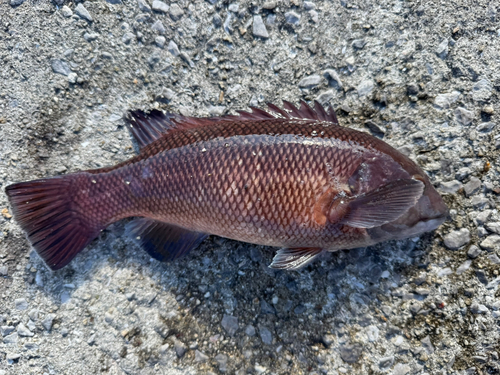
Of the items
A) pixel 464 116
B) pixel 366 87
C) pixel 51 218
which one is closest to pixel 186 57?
pixel 366 87

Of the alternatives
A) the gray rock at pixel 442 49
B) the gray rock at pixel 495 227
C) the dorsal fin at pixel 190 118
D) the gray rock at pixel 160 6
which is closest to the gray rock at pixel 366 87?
the dorsal fin at pixel 190 118

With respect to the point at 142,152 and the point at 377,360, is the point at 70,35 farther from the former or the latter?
the point at 377,360

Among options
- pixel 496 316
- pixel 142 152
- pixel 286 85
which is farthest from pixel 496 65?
pixel 142 152

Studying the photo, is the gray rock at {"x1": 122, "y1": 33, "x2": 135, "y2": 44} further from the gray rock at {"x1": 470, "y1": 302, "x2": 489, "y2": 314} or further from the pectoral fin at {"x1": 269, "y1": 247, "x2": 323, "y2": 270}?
the gray rock at {"x1": 470, "y1": 302, "x2": 489, "y2": 314}

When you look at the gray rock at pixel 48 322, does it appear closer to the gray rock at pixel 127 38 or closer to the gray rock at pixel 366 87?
the gray rock at pixel 127 38

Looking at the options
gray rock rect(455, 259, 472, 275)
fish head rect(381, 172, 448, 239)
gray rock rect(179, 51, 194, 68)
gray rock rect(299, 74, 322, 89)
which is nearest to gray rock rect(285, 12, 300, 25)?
gray rock rect(299, 74, 322, 89)

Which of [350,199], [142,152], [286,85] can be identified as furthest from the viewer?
[286,85]

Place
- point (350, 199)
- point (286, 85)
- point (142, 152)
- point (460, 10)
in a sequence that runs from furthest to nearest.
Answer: point (286, 85)
point (460, 10)
point (142, 152)
point (350, 199)

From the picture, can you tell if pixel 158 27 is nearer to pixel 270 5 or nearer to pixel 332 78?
pixel 270 5
